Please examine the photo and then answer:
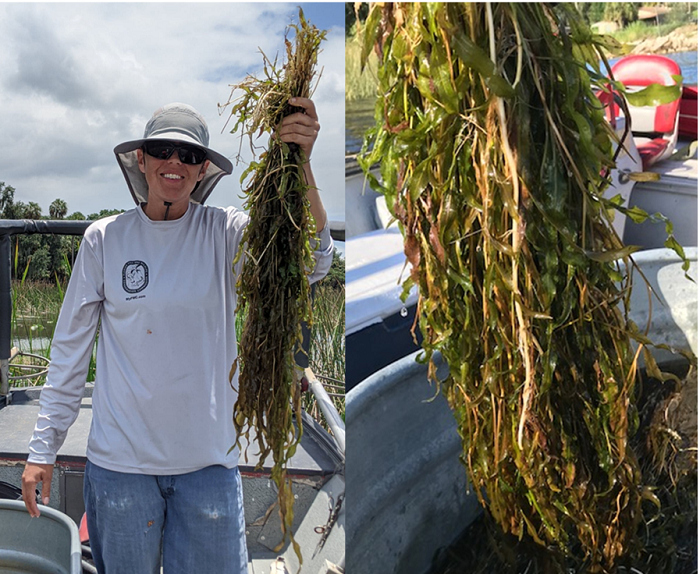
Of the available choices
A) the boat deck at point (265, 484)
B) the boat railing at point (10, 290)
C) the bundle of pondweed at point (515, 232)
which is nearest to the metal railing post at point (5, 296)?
the boat railing at point (10, 290)

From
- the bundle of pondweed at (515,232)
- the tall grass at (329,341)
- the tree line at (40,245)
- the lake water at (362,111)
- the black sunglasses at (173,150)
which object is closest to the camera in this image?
the bundle of pondweed at (515,232)

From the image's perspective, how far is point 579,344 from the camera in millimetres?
755

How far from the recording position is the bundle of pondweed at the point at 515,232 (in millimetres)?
683

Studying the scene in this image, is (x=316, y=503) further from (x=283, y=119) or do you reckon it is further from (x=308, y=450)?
(x=283, y=119)

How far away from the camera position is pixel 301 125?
1017 mm

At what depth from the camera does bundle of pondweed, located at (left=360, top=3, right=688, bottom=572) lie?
68cm

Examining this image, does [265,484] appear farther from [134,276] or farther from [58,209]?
[58,209]

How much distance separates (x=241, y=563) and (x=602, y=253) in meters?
0.85

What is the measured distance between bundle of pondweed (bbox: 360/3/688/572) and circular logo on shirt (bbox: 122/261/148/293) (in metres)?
0.50

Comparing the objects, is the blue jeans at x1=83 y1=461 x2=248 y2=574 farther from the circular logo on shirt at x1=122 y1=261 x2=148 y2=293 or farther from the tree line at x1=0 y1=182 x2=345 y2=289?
the tree line at x1=0 y1=182 x2=345 y2=289

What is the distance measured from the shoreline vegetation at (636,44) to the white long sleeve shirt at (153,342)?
247 mm

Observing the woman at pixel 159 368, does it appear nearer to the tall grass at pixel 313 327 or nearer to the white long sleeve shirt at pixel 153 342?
the white long sleeve shirt at pixel 153 342

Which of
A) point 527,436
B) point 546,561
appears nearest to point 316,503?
point 546,561

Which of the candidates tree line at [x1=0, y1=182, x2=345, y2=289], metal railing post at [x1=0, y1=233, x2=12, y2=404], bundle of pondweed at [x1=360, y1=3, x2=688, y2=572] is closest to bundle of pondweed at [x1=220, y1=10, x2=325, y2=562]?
bundle of pondweed at [x1=360, y1=3, x2=688, y2=572]
